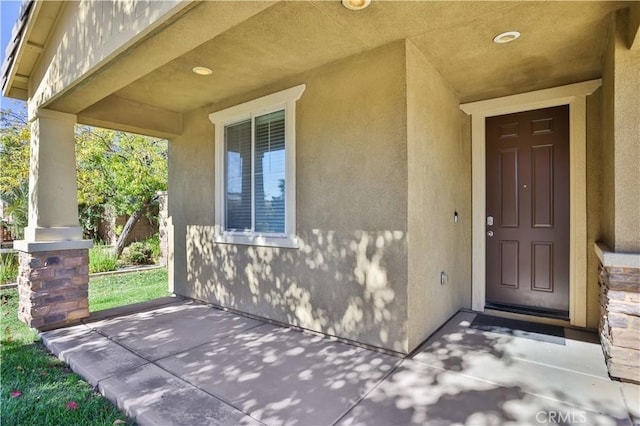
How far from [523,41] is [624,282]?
6.94 feet

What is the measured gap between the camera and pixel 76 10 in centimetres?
360

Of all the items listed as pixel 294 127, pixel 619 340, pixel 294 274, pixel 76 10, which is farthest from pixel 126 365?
pixel 619 340

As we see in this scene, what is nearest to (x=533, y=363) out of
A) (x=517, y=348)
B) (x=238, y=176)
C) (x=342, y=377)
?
(x=517, y=348)

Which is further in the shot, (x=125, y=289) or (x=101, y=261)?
(x=101, y=261)

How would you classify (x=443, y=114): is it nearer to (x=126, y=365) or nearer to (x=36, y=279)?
(x=126, y=365)

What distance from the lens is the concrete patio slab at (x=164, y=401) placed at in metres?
2.20

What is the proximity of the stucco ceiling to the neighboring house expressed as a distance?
0.07 feet

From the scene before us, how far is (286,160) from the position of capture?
3.96 m

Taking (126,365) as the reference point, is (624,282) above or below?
above

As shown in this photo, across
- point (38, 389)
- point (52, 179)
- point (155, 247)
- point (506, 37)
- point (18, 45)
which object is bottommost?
point (38, 389)

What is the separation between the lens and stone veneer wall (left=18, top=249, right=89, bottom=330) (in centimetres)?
391

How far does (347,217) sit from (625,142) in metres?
2.25

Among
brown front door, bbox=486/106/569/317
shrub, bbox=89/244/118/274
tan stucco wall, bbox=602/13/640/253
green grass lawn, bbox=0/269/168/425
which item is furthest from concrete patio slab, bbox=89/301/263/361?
shrub, bbox=89/244/118/274

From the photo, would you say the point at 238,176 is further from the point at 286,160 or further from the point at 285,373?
the point at 285,373
